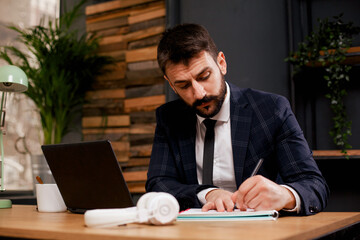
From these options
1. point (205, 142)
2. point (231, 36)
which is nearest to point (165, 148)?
point (205, 142)

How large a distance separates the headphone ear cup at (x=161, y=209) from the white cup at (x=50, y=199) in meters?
0.68

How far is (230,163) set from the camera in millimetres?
1739

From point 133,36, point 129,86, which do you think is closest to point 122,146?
point 129,86

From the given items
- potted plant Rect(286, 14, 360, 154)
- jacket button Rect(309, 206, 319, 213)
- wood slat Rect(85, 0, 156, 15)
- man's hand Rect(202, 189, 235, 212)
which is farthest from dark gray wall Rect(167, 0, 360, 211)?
man's hand Rect(202, 189, 235, 212)

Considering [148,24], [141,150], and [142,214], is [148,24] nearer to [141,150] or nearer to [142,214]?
[141,150]

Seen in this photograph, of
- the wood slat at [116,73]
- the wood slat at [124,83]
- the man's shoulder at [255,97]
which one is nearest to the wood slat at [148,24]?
the wood slat at [116,73]

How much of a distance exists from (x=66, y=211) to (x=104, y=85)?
2.19m

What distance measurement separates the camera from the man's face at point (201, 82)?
164 centimetres

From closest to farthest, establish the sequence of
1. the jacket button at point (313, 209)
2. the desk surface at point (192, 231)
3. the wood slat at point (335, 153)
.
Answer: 1. the desk surface at point (192, 231)
2. the jacket button at point (313, 209)
3. the wood slat at point (335, 153)

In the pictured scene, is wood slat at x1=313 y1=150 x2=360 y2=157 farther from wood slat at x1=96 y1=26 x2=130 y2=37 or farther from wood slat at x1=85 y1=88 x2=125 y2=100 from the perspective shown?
wood slat at x1=96 y1=26 x2=130 y2=37

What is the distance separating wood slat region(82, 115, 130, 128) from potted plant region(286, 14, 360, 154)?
1.50 metres

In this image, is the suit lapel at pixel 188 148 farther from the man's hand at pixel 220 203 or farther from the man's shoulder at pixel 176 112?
the man's hand at pixel 220 203

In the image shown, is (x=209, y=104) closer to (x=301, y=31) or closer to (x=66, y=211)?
(x=66, y=211)

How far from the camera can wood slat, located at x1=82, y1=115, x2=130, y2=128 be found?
3.48m
